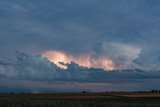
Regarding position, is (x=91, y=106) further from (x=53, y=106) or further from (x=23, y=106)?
(x=23, y=106)

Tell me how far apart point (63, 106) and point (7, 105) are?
21.2 feet

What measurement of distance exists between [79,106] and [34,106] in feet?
16.9

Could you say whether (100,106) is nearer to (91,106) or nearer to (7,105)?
(91,106)

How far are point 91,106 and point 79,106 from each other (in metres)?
1.86

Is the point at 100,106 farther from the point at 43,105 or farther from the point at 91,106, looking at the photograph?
the point at 43,105

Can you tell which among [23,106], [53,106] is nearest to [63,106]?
[53,106]

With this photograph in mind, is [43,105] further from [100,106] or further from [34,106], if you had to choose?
[100,106]

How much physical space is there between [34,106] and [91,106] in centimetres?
662

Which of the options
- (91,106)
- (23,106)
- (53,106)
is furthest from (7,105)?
(91,106)

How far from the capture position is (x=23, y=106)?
4781 cm

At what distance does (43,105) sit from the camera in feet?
157

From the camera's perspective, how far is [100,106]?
4962 cm

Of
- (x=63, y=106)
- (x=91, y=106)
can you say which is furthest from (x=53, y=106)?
(x=91, y=106)

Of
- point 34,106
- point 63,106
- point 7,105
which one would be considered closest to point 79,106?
point 63,106
